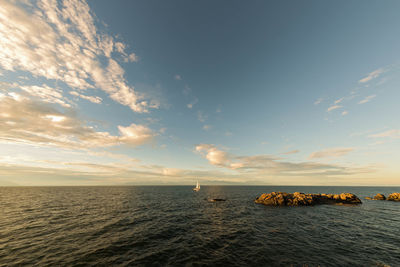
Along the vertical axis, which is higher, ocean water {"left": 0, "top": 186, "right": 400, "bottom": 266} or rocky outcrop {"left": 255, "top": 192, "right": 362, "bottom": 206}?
rocky outcrop {"left": 255, "top": 192, "right": 362, "bottom": 206}

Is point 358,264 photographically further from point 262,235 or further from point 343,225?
point 343,225

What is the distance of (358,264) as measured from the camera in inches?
559

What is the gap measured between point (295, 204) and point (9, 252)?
212ft

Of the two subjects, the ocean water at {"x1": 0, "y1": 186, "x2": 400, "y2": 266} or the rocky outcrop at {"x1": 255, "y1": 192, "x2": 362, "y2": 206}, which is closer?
the ocean water at {"x1": 0, "y1": 186, "x2": 400, "y2": 266}

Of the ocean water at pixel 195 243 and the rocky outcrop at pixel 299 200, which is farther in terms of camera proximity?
the rocky outcrop at pixel 299 200

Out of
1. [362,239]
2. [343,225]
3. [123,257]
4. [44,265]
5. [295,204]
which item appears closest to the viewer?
[44,265]

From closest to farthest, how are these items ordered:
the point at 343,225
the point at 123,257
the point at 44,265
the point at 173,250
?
the point at 44,265, the point at 123,257, the point at 173,250, the point at 343,225

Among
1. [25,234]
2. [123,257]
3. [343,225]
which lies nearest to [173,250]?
[123,257]

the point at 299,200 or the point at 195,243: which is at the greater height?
the point at 299,200

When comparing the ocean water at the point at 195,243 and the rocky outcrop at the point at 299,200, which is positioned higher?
the rocky outcrop at the point at 299,200

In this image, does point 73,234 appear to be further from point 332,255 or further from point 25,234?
point 332,255

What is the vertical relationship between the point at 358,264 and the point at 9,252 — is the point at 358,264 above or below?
above

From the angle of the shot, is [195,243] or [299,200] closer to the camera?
[195,243]

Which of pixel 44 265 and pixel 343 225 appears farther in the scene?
pixel 343 225
